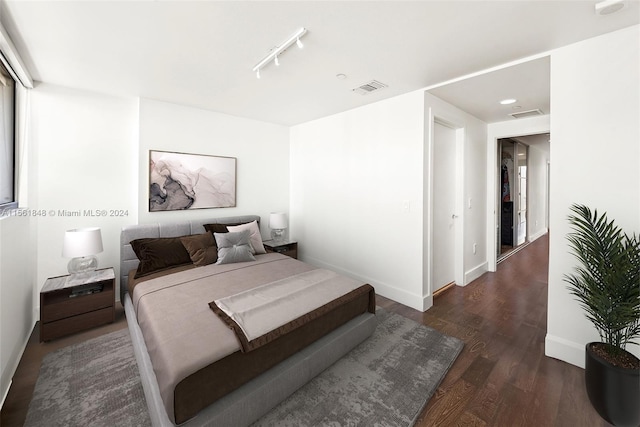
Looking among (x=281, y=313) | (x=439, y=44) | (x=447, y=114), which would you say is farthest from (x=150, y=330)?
(x=447, y=114)

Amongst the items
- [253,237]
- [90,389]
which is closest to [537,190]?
[253,237]

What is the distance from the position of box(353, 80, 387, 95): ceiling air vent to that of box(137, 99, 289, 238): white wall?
6.65ft

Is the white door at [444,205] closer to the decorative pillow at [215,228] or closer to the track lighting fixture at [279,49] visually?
the track lighting fixture at [279,49]

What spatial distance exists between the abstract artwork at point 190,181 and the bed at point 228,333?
66 centimetres

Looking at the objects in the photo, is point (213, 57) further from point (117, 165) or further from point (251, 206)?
point (251, 206)

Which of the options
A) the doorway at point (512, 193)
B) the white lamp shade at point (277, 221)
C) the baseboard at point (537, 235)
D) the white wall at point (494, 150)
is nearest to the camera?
the white wall at point (494, 150)

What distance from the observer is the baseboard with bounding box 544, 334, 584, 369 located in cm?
211

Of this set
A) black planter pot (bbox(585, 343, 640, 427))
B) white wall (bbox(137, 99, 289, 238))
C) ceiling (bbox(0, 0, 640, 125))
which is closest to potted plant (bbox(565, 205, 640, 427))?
black planter pot (bbox(585, 343, 640, 427))

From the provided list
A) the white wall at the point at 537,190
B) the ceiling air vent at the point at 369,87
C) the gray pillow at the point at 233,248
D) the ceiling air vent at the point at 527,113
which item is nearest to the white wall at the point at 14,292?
the gray pillow at the point at 233,248

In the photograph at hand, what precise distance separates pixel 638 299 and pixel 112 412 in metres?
3.39

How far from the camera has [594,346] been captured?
5.94 ft

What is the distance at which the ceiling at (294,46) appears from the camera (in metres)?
1.68

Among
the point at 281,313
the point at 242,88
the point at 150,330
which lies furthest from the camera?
the point at 242,88

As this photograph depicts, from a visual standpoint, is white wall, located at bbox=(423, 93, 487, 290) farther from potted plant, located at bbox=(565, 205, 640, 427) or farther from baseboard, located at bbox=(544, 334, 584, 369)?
potted plant, located at bbox=(565, 205, 640, 427)
